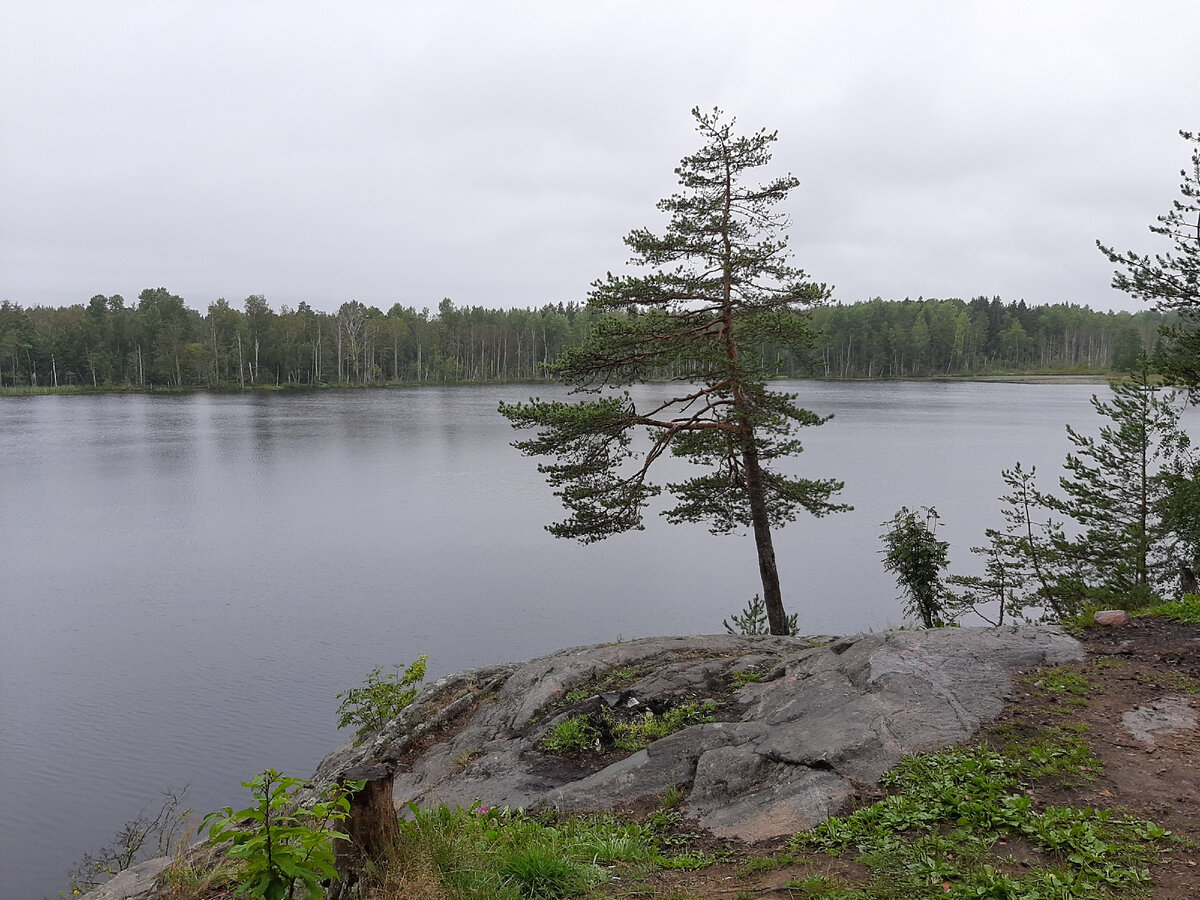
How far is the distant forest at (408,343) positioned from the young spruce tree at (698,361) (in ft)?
288

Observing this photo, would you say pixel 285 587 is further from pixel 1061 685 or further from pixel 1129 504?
pixel 1129 504

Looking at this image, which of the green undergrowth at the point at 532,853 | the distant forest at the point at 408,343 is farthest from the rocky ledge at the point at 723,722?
the distant forest at the point at 408,343

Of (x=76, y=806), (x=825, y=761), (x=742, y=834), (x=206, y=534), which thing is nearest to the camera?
(x=742, y=834)

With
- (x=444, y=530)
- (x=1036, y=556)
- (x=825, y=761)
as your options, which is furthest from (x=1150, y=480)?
(x=444, y=530)

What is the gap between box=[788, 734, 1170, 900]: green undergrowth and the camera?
3.97m

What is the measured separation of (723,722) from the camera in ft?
24.0

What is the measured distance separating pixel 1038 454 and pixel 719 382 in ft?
123

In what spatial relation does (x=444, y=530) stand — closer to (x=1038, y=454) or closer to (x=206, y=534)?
(x=206, y=534)

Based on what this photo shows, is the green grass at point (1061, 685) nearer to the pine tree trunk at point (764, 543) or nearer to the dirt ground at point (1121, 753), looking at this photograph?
the dirt ground at point (1121, 753)

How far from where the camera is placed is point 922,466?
40719 mm

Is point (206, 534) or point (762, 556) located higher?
point (762, 556)

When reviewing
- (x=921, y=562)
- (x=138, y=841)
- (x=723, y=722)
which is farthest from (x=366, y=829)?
(x=921, y=562)

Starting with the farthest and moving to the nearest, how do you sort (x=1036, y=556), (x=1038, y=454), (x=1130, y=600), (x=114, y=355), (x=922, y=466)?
(x=114, y=355)
(x=1038, y=454)
(x=922, y=466)
(x=1036, y=556)
(x=1130, y=600)

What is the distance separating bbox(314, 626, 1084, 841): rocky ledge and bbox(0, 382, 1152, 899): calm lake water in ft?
22.0
